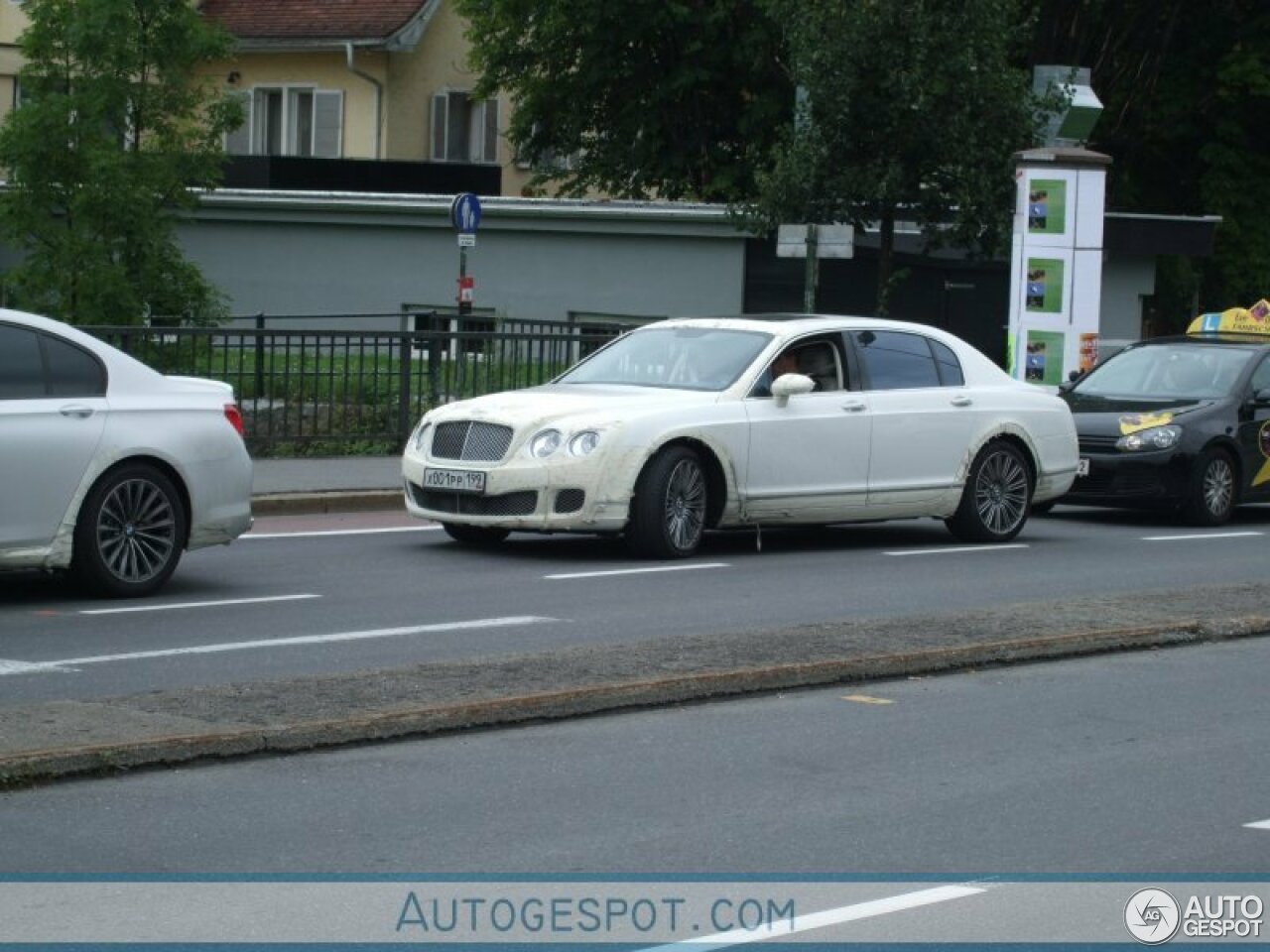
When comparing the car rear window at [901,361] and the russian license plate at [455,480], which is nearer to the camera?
the russian license plate at [455,480]

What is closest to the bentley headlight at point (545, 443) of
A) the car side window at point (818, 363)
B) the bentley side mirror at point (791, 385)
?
the bentley side mirror at point (791, 385)

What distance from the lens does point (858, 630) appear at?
11.2 metres

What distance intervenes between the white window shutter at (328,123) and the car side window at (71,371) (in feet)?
126

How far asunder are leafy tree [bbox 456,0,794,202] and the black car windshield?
1944 cm

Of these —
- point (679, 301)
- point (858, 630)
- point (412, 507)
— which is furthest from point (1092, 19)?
point (858, 630)

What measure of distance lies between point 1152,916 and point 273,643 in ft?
18.1

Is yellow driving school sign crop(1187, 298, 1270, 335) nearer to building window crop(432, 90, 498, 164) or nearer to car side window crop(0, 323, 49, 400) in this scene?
car side window crop(0, 323, 49, 400)

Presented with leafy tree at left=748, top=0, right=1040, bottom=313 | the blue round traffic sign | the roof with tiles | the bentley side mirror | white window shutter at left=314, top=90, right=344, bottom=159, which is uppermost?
the roof with tiles

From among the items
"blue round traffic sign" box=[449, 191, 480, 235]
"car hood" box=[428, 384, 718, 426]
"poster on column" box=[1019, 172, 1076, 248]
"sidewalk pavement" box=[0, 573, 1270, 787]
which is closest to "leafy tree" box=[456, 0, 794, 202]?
"poster on column" box=[1019, 172, 1076, 248]

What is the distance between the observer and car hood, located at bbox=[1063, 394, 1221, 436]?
19.4 metres

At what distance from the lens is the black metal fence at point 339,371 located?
20.3 meters

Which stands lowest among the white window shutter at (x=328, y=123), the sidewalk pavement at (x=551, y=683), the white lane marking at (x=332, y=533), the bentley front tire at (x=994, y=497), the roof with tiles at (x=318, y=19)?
the white lane marking at (x=332, y=533)

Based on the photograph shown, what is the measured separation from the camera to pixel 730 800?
25.4 feet

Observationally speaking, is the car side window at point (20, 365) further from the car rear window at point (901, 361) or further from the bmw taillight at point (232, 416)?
the car rear window at point (901, 361)
